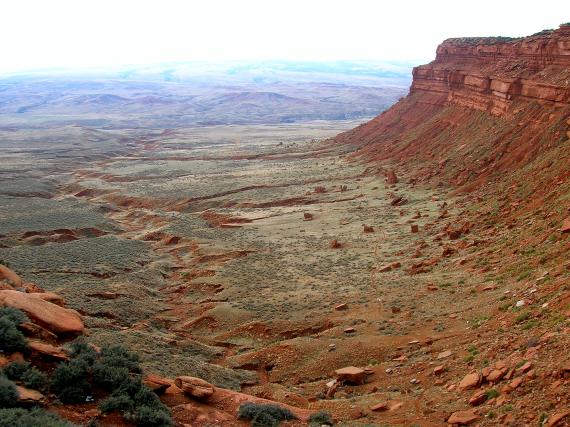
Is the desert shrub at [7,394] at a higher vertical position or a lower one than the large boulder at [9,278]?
higher

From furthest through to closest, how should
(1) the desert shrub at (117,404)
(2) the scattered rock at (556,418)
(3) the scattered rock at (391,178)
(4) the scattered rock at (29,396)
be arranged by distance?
1. (3) the scattered rock at (391,178)
2. (1) the desert shrub at (117,404)
3. (4) the scattered rock at (29,396)
4. (2) the scattered rock at (556,418)

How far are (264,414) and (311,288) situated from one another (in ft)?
44.0

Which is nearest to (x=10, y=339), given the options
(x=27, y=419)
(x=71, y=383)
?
(x=71, y=383)

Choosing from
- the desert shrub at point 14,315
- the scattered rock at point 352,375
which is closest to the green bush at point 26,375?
the desert shrub at point 14,315

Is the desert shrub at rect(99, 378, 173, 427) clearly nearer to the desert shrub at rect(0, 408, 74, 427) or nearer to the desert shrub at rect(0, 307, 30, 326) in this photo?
the desert shrub at rect(0, 408, 74, 427)

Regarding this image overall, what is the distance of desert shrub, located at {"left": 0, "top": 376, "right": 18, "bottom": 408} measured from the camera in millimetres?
9578

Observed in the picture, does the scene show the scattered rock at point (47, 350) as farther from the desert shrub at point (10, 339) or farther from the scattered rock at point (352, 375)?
the scattered rock at point (352, 375)

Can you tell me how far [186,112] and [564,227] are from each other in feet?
564

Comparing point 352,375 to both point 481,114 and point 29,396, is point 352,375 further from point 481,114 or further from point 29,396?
point 481,114

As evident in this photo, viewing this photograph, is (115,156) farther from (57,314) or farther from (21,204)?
(57,314)

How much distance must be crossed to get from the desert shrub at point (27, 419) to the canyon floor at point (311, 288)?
2.56 m

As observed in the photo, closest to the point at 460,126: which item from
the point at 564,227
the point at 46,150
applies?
the point at 564,227

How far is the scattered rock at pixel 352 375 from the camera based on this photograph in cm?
1480

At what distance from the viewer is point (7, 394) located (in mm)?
9609
